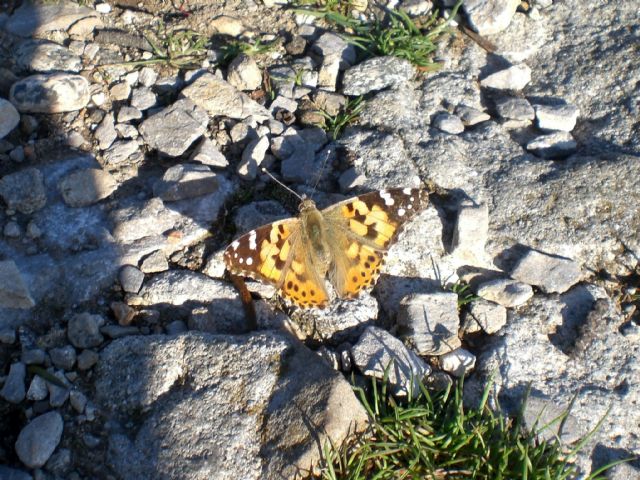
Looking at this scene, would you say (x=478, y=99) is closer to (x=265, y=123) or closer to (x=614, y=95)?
(x=614, y=95)

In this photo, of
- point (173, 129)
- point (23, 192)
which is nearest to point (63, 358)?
point (23, 192)

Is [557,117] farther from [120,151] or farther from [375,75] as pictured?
[120,151]

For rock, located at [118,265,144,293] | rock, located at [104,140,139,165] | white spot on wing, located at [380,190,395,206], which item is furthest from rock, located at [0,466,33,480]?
white spot on wing, located at [380,190,395,206]

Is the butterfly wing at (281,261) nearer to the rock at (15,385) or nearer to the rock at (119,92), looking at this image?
the rock at (15,385)

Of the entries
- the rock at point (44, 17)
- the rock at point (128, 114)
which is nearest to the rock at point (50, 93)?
the rock at point (128, 114)

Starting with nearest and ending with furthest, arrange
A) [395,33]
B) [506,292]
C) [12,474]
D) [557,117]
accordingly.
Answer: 1. [12,474]
2. [506,292]
3. [557,117]
4. [395,33]
